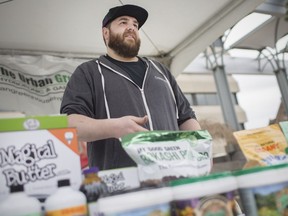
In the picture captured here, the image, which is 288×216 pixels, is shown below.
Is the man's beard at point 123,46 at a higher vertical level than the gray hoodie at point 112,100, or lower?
higher

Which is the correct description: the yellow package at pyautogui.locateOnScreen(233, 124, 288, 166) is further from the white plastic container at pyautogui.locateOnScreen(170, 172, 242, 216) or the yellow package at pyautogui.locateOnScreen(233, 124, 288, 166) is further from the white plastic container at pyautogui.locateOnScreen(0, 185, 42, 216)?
the white plastic container at pyautogui.locateOnScreen(0, 185, 42, 216)

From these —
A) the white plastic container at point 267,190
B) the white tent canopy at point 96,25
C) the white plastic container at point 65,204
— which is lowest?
the white plastic container at point 267,190

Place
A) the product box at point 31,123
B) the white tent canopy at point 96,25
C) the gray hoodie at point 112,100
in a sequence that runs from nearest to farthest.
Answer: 1. the product box at point 31,123
2. the gray hoodie at point 112,100
3. the white tent canopy at point 96,25

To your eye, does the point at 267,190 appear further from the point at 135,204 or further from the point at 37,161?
the point at 37,161

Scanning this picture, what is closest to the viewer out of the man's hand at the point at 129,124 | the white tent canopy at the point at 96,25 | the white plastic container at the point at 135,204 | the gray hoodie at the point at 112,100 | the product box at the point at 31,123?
the white plastic container at the point at 135,204

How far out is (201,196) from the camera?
0.55 m

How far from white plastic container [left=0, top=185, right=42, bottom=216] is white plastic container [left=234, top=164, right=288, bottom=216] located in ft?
1.31

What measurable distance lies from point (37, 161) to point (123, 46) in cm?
84

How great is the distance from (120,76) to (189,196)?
0.81 meters

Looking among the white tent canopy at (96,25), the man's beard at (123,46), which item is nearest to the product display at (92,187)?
the man's beard at (123,46)

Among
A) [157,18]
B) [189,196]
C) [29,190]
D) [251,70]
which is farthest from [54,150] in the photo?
[251,70]

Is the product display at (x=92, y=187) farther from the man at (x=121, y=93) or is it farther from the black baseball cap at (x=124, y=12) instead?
the black baseball cap at (x=124, y=12)

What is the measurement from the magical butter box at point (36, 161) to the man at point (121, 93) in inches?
14.8

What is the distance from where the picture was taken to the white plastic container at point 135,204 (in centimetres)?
48
